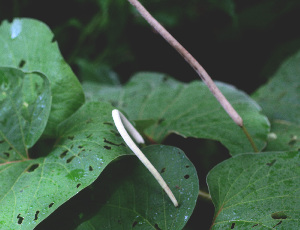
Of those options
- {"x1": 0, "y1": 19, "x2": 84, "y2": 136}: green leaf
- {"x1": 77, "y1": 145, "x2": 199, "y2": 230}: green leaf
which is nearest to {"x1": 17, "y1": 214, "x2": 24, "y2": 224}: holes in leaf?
{"x1": 77, "y1": 145, "x2": 199, "y2": 230}: green leaf

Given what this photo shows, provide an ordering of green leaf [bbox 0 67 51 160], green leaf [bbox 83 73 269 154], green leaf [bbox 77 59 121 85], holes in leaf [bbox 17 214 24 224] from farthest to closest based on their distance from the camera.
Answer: green leaf [bbox 77 59 121 85], green leaf [bbox 83 73 269 154], green leaf [bbox 0 67 51 160], holes in leaf [bbox 17 214 24 224]

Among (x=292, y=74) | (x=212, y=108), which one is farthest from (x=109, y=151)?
(x=292, y=74)

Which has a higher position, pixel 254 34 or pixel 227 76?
pixel 254 34

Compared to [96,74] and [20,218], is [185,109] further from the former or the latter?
[96,74]

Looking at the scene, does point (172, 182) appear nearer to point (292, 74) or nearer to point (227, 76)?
point (292, 74)

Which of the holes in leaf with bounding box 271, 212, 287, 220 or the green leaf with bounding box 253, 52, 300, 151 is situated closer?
the holes in leaf with bounding box 271, 212, 287, 220

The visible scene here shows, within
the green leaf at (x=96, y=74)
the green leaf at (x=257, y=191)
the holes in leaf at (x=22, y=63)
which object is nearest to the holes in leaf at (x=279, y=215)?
the green leaf at (x=257, y=191)

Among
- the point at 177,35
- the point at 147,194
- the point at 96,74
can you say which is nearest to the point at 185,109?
the point at 147,194

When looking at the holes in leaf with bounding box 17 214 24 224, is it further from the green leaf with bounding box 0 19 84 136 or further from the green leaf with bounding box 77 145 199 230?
the green leaf with bounding box 0 19 84 136
